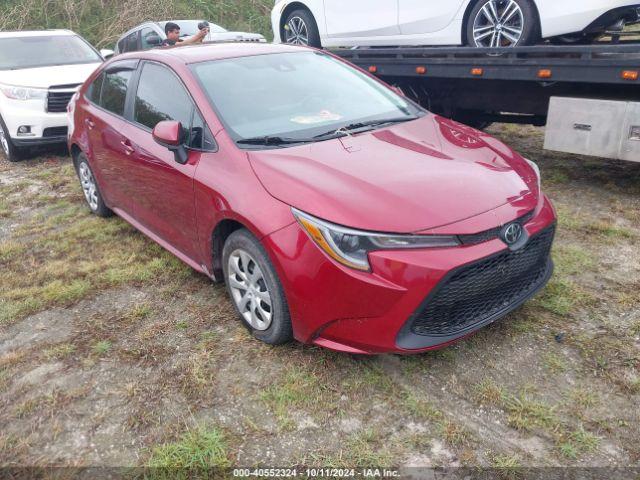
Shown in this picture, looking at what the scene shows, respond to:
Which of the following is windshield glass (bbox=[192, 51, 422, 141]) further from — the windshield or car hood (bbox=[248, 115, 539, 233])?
the windshield

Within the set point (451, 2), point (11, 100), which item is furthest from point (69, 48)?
point (451, 2)

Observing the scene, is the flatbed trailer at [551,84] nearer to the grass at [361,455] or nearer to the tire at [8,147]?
the grass at [361,455]

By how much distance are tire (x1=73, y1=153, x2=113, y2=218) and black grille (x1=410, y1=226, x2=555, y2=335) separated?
3.52 metres

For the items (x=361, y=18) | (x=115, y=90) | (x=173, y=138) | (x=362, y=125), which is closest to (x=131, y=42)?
(x=361, y=18)

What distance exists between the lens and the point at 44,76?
7.25 meters

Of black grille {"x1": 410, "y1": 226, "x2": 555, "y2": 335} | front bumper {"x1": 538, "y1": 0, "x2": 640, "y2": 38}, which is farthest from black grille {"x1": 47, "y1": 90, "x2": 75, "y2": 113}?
black grille {"x1": 410, "y1": 226, "x2": 555, "y2": 335}

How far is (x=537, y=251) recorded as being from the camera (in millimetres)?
2848

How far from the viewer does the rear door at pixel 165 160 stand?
10.7 feet

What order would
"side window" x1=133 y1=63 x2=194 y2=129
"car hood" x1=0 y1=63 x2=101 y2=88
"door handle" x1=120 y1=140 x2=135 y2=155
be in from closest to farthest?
A: "side window" x1=133 y1=63 x2=194 y2=129 < "door handle" x1=120 y1=140 x2=135 y2=155 < "car hood" x1=0 y1=63 x2=101 y2=88

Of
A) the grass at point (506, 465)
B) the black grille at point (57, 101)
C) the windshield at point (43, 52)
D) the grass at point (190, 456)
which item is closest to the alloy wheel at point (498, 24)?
the grass at point (506, 465)

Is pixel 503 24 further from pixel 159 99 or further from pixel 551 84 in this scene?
pixel 159 99

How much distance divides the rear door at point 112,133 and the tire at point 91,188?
0.26m

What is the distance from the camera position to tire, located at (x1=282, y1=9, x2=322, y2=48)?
24.1 ft

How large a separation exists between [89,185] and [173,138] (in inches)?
93.4
